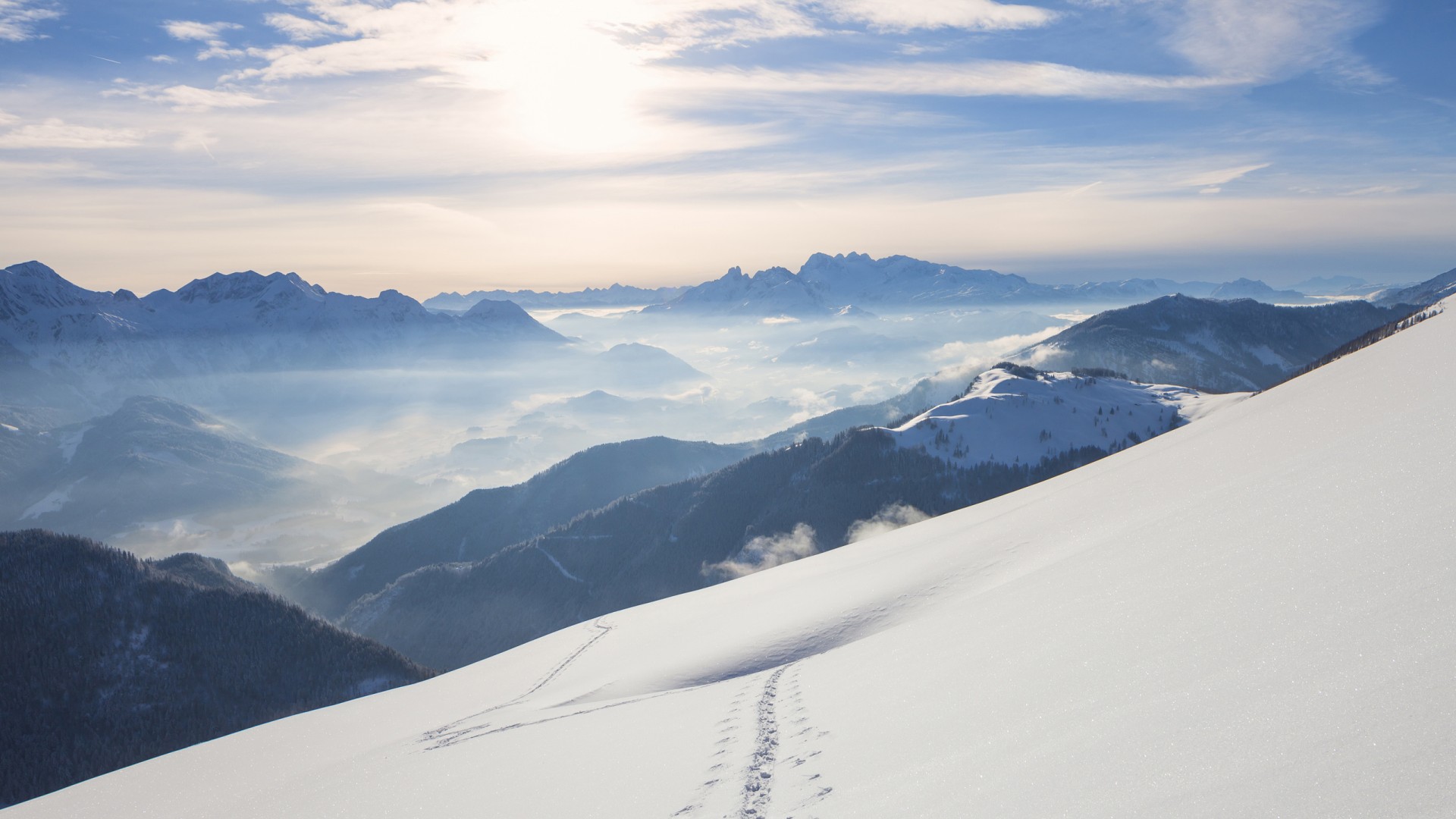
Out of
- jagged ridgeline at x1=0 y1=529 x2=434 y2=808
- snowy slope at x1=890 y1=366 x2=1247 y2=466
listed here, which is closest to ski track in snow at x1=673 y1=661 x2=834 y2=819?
jagged ridgeline at x1=0 y1=529 x2=434 y2=808

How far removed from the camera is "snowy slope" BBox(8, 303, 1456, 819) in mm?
7547

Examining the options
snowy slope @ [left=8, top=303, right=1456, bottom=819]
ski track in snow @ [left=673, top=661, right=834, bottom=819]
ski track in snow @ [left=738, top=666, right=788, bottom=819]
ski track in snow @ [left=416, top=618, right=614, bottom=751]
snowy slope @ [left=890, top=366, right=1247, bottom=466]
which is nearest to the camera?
snowy slope @ [left=8, top=303, right=1456, bottom=819]

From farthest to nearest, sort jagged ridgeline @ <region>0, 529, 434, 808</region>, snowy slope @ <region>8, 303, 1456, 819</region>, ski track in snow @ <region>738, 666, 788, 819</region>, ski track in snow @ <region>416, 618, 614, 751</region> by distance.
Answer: jagged ridgeline @ <region>0, 529, 434, 808</region>, ski track in snow @ <region>416, 618, 614, 751</region>, ski track in snow @ <region>738, 666, 788, 819</region>, snowy slope @ <region>8, 303, 1456, 819</region>

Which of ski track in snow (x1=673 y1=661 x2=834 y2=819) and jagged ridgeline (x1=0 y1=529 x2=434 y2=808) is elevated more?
ski track in snow (x1=673 y1=661 x2=834 y2=819)

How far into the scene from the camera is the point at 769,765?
13.5 m

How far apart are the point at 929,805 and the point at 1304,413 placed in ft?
80.0

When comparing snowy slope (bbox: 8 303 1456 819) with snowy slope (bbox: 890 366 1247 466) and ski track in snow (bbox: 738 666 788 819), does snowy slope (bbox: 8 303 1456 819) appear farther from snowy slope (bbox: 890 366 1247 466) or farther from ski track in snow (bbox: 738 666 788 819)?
snowy slope (bbox: 890 366 1247 466)

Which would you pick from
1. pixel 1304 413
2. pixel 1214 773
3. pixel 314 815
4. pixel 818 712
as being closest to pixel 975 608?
pixel 818 712

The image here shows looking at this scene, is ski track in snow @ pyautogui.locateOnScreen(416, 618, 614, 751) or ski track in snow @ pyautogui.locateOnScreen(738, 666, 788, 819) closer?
ski track in snow @ pyautogui.locateOnScreen(738, 666, 788, 819)

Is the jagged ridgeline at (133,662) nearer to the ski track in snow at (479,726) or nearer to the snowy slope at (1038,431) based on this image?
the ski track in snow at (479,726)

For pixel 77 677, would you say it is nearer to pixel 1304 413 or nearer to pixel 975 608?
pixel 975 608

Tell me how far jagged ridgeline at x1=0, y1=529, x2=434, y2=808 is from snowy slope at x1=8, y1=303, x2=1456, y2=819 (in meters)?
94.4

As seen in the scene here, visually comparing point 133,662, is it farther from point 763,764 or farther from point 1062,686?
point 1062,686

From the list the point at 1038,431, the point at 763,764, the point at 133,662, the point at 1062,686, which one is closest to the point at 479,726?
the point at 763,764
